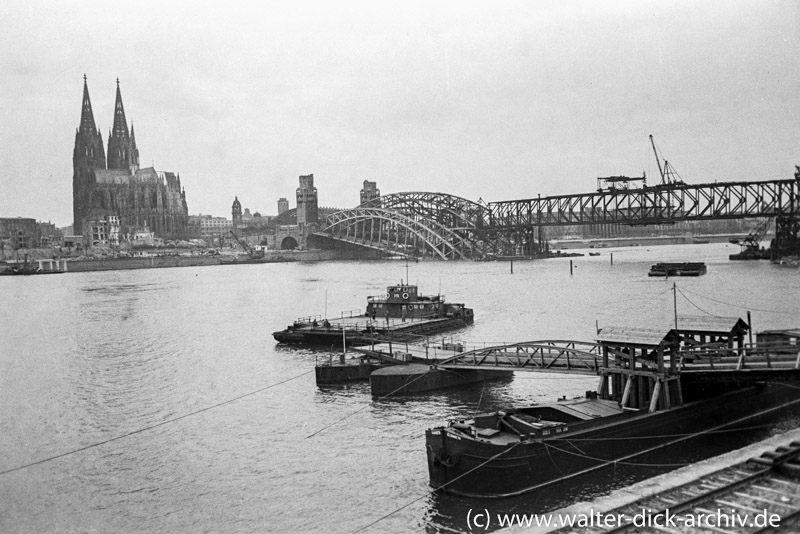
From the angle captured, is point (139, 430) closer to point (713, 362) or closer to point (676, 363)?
point (676, 363)

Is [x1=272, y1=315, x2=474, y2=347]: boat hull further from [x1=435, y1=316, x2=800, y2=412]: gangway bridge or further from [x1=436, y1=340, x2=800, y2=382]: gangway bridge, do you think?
[x1=435, y1=316, x2=800, y2=412]: gangway bridge

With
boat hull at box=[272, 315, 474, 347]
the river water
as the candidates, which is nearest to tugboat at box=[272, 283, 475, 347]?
boat hull at box=[272, 315, 474, 347]

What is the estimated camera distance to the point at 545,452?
22.0 m

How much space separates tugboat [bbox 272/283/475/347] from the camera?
5282cm

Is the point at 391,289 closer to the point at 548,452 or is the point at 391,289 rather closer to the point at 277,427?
the point at 277,427

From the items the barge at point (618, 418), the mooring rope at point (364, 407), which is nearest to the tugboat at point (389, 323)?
the mooring rope at point (364, 407)

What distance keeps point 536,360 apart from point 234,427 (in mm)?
13345

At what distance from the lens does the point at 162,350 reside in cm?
5488

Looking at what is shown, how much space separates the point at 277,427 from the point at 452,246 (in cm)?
16521

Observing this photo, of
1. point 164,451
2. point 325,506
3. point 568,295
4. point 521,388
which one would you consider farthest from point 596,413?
point 568,295

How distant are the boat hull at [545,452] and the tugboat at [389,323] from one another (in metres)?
24.2

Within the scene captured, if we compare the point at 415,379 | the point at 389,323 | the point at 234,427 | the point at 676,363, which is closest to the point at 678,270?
the point at 389,323

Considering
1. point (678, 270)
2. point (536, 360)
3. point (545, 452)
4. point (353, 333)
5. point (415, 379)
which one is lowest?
point (545, 452)

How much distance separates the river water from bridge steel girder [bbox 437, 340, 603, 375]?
1.57 metres
